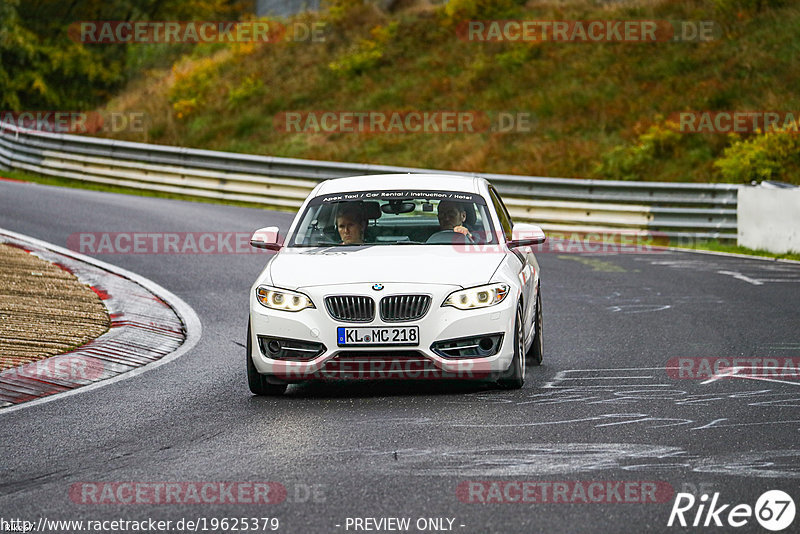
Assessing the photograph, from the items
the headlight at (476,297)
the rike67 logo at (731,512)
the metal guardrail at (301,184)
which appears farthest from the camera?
the metal guardrail at (301,184)

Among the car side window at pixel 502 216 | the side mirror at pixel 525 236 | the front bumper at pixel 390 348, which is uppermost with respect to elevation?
the car side window at pixel 502 216

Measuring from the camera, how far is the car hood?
8.56 metres

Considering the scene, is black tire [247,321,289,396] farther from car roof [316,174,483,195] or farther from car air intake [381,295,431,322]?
car roof [316,174,483,195]

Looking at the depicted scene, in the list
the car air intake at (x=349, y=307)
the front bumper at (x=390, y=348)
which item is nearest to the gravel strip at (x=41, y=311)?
the front bumper at (x=390, y=348)

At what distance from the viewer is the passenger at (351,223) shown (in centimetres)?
959

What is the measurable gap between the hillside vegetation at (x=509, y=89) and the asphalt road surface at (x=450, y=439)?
1559cm

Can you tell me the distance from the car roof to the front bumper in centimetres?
168

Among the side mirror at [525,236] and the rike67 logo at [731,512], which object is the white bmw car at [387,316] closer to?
the side mirror at [525,236]

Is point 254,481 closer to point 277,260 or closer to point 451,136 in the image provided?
point 277,260

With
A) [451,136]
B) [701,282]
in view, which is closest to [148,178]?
[451,136]

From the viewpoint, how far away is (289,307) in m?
8.55

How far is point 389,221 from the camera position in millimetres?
10094

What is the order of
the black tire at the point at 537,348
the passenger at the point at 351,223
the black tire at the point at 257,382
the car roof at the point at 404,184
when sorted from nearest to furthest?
the black tire at the point at 257,382, the passenger at the point at 351,223, the car roof at the point at 404,184, the black tire at the point at 537,348

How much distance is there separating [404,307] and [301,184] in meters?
17.9
